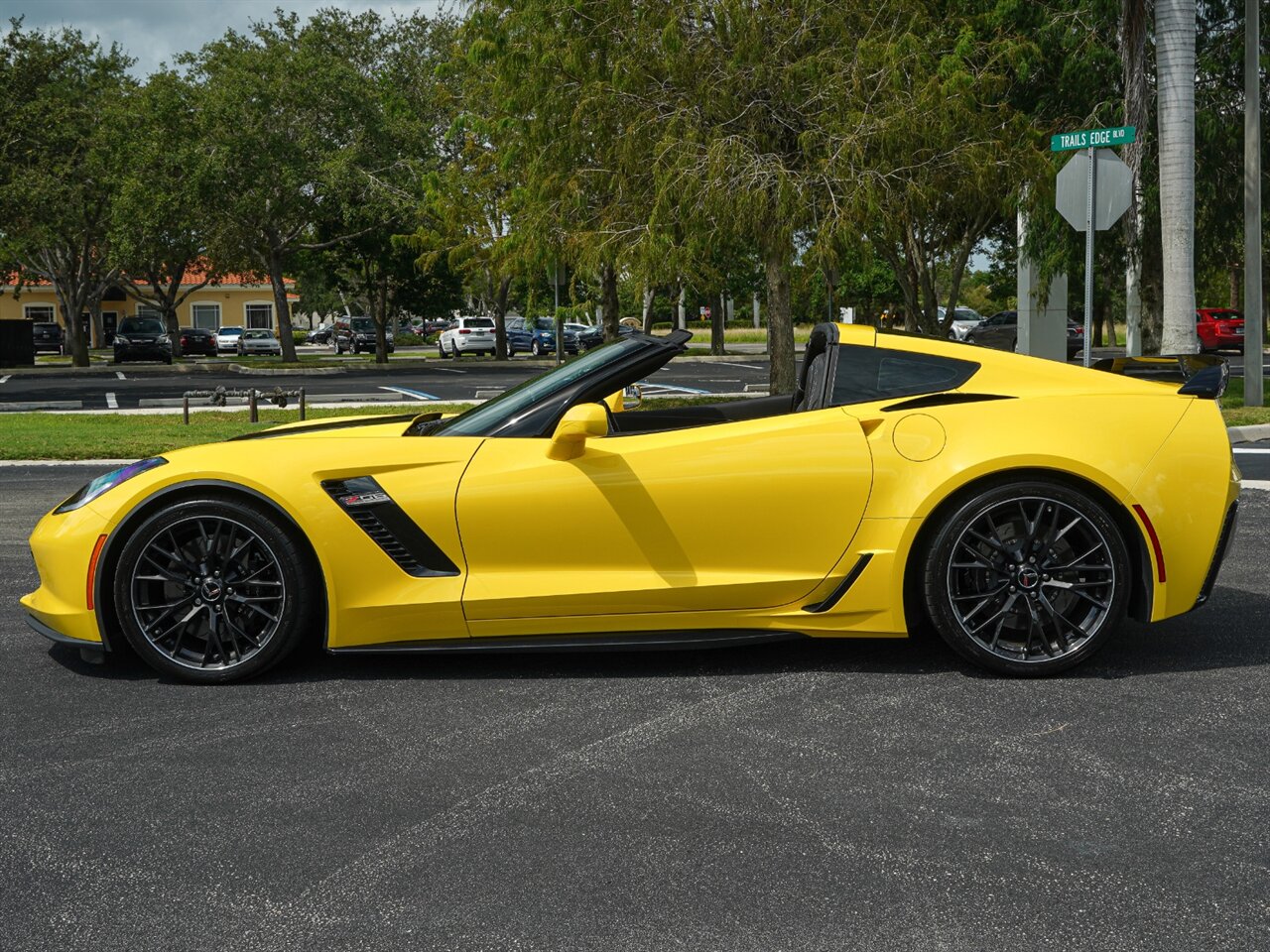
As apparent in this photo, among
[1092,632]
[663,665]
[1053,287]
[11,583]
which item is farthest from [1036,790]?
[1053,287]

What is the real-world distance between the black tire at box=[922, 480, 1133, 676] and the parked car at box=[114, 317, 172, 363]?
4752 cm

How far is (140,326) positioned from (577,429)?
159ft

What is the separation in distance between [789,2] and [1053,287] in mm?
5977

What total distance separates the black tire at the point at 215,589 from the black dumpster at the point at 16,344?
153 feet

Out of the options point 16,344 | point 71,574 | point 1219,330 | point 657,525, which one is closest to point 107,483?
point 71,574

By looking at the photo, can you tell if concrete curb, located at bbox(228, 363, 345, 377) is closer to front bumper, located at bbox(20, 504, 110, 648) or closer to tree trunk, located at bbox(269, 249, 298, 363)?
tree trunk, located at bbox(269, 249, 298, 363)

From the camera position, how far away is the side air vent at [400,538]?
15.8 feet

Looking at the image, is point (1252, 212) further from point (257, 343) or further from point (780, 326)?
point (257, 343)

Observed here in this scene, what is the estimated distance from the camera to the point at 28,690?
4.95 metres

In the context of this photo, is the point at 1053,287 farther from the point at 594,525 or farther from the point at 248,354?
the point at 248,354

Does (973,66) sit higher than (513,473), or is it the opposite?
(973,66)

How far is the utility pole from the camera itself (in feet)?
52.5

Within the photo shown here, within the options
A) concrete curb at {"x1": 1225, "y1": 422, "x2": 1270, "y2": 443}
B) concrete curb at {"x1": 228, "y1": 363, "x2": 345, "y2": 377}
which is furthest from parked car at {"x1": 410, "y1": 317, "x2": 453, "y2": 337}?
concrete curb at {"x1": 1225, "y1": 422, "x2": 1270, "y2": 443}

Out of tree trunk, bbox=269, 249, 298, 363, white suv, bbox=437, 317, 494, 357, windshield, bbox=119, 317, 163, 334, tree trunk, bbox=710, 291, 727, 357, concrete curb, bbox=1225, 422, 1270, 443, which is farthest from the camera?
white suv, bbox=437, 317, 494, 357
